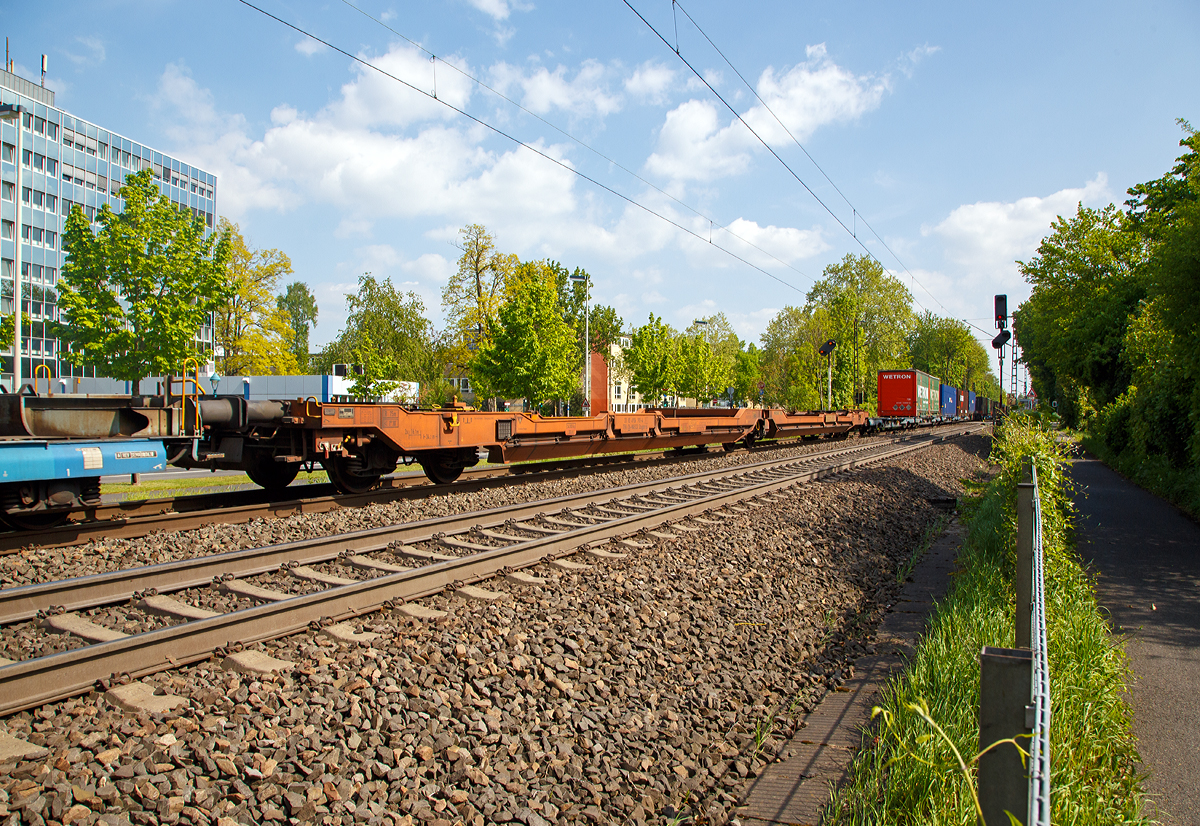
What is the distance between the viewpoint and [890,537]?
9031 millimetres

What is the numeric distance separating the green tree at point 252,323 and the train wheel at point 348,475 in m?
29.3

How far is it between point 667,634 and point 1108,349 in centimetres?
2339

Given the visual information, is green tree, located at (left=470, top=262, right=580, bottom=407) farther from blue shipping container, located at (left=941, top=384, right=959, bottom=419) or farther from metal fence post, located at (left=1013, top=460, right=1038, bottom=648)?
blue shipping container, located at (left=941, top=384, right=959, bottom=419)

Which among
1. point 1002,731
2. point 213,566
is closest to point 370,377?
point 213,566

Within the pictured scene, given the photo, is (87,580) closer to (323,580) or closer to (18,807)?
(323,580)

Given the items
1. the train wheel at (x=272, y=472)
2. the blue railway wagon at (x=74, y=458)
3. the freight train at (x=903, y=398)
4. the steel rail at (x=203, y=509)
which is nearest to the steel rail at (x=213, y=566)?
the blue railway wagon at (x=74, y=458)

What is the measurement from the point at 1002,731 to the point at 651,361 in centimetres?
4885

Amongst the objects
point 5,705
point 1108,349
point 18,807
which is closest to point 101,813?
point 18,807

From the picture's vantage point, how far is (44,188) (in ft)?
192

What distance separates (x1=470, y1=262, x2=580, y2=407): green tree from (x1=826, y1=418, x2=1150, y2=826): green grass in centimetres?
3001

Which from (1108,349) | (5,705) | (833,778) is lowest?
(833,778)

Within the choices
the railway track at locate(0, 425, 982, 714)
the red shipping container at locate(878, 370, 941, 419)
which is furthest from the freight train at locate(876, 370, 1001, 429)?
the railway track at locate(0, 425, 982, 714)

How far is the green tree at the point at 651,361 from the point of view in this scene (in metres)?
50.0

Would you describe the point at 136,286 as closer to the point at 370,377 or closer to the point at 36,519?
the point at 370,377
